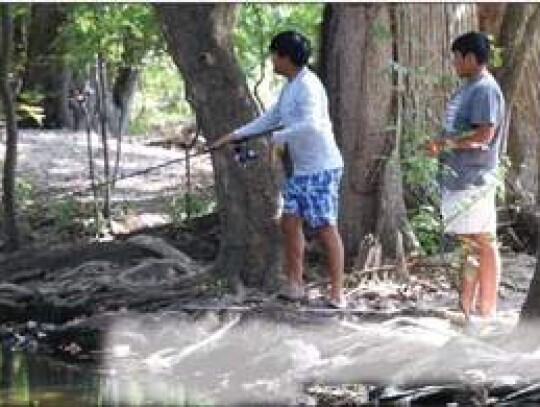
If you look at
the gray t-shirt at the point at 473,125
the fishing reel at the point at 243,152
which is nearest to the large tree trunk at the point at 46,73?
the fishing reel at the point at 243,152

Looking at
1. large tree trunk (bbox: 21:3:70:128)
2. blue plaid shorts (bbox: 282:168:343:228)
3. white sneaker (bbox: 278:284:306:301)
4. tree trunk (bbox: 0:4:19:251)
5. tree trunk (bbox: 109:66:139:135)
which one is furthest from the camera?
tree trunk (bbox: 109:66:139:135)

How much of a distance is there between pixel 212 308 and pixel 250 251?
0.80 metres

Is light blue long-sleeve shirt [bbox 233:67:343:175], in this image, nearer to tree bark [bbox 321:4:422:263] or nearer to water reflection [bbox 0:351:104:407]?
water reflection [bbox 0:351:104:407]

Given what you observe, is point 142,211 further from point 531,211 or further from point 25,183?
point 531,211

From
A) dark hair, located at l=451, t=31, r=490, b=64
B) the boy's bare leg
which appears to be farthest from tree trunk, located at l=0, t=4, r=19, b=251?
dark hair, located at l=451, t=31, r=490, b=64

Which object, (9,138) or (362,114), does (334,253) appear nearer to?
(362,114)

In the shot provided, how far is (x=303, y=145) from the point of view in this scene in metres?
7.53

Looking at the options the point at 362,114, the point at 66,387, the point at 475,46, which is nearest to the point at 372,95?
the point at 362,114

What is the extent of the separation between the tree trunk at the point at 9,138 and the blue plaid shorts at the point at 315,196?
11.0ft

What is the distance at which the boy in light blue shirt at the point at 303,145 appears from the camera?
7.48m

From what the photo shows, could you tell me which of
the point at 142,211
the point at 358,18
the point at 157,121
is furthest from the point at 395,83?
the point at 157,121

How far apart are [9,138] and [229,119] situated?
263 cm

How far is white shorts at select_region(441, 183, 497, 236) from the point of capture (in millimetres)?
7199

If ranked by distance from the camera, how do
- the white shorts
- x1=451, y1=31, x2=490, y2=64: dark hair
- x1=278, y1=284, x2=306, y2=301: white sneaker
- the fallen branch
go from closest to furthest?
1. x1=451, y1=31, x2=490, y2=64: dark hair
2. the white shorts
3. the fallen branch
4. x1=278, y1=284, x2=306, y2=301: white sneaker
